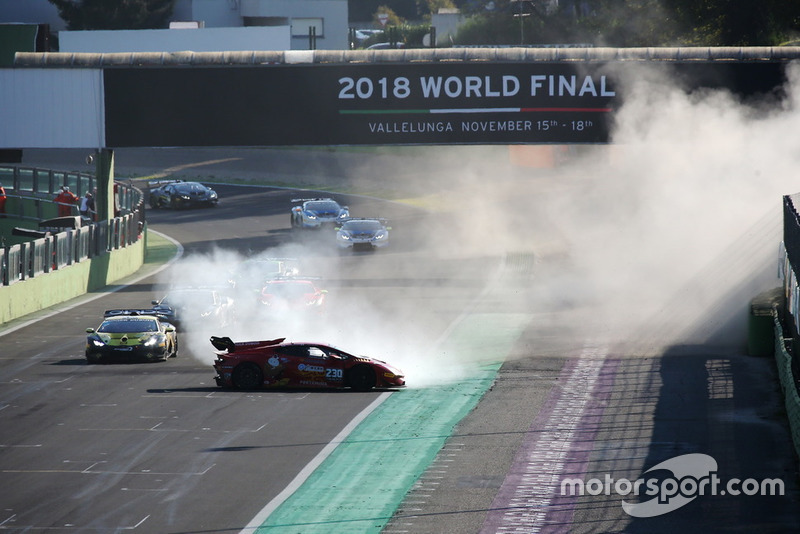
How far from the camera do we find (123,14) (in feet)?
275

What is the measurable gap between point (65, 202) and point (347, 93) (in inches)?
496

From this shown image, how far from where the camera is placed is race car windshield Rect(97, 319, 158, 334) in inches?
1001

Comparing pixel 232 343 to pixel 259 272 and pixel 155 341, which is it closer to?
pixel 155 341

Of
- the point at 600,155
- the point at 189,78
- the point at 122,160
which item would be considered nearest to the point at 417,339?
the point at 189,78

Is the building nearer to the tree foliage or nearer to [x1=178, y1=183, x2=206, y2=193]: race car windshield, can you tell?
the tree foliage

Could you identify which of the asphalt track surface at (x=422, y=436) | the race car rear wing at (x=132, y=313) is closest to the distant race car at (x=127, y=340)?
the asphalt track surface at (x=422, y=436)

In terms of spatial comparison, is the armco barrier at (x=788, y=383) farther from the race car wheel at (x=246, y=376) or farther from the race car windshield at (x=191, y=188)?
the race car windshield at (x=191, y=188)

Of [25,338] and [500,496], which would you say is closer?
[500,496]

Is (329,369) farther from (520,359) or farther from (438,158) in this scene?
(438,158)

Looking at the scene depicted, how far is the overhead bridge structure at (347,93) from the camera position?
34.1 metres

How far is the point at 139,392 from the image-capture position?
22469 mm

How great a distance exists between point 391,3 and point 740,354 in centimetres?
10649

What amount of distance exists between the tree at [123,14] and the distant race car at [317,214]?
36666mm

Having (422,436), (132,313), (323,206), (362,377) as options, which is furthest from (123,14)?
(422,436)
